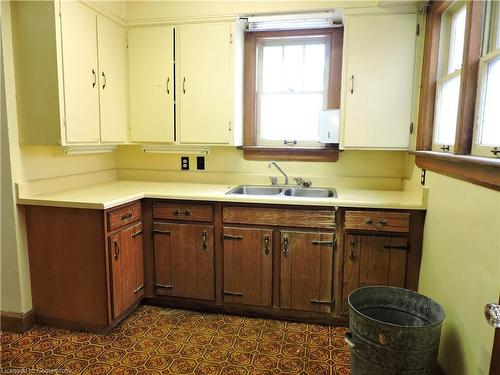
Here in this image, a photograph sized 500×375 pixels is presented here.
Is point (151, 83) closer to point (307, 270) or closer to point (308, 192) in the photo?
point (308, 192)

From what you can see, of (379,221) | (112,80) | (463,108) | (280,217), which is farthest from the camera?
(112,80)

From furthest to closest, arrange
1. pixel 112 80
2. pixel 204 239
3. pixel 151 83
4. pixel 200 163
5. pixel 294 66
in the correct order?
pixel 200 163, pixel 294 66, pixel 151 83, pixel 112 80, pixel 204 239

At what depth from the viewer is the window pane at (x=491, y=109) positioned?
154cm

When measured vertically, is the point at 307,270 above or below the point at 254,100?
below

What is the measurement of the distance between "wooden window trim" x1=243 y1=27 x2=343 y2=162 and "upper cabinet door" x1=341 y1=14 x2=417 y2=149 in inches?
12.6

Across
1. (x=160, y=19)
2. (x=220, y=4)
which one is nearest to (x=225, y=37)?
(x=220, y=4)

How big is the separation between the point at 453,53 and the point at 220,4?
165 cm

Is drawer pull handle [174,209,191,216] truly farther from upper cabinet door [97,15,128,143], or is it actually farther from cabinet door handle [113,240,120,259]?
upper cabinet door [97,15,128,143]

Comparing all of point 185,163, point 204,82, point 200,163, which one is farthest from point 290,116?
point 185,163

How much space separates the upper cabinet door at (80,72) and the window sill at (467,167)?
88.1 inches

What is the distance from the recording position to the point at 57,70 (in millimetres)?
2205

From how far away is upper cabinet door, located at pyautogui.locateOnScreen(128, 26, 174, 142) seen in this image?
281cm

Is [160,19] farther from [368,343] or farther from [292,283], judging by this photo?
[368,343]

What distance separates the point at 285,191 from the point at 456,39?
1.51 meters
